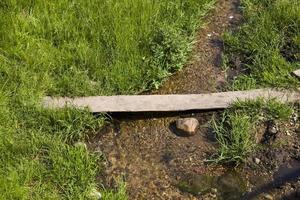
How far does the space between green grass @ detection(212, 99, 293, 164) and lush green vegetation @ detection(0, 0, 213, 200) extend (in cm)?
78

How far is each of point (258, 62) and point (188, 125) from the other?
1049 mm

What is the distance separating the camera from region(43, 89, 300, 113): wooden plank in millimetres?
4109

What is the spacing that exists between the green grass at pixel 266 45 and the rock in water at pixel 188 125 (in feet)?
1.92

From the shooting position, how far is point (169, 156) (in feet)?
12.7

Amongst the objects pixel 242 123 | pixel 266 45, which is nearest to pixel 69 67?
pixel 242 123

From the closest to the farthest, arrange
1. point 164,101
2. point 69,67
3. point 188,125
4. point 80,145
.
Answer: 1. point 80,145
2. point 188,125
3. point 164,101
4. point 69,67

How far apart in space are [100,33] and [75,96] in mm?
834

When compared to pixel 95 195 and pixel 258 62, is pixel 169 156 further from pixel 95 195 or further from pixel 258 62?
pixel 258 62

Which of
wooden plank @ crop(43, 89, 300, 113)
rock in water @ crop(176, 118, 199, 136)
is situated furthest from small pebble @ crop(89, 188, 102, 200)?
rock in water @ crop(176, 118, 199, 136)

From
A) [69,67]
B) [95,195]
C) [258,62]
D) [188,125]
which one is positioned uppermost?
[258,62]

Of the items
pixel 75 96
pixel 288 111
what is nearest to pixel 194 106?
pixel 288 111

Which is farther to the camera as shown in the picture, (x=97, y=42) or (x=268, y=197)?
(x=97, y=42)

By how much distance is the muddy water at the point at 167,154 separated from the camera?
3.61 meters

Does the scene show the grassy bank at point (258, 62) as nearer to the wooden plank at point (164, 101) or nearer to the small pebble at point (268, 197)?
the wooden plank at point (164, 101)
